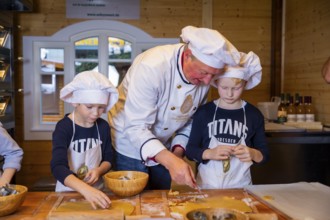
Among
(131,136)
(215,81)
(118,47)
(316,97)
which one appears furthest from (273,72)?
(131,136)

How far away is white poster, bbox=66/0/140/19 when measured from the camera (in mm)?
3912

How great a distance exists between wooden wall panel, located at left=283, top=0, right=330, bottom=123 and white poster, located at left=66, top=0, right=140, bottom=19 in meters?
1.59

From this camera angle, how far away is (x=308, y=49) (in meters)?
3.29

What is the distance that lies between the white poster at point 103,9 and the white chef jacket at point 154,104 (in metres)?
2.41

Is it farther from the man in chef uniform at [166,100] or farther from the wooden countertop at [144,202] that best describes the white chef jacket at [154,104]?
the wooden countertop at [144,202]

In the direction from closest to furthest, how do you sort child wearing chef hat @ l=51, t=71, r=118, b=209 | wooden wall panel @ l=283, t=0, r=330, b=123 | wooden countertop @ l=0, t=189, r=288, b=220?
1. wooden countertop @ l=0, t=189, r=288, b=220
2. child wearing chef hat @ l=51, t=71, r=118, b=209
3. wooden wall panel @ l=283, t=0, r=330, b=123

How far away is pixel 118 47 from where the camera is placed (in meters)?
4.01

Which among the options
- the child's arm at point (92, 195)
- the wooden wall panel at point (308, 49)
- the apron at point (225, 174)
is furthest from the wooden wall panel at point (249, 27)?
the child's arm at point (92, 195)

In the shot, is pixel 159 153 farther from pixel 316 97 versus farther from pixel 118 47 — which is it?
pixel 118 47

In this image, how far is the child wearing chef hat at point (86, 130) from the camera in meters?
1.53

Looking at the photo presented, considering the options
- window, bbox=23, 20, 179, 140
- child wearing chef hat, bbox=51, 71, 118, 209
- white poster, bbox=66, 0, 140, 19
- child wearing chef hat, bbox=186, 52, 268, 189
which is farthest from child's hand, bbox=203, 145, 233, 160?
white poster, bbox=66, 0, 140, 19

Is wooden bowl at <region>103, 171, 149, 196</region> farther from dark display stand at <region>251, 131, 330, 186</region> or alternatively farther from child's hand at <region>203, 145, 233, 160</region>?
dark display stand at <region>251, 131, 330, 186</region>

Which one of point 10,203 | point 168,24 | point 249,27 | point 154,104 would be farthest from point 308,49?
point 10,203

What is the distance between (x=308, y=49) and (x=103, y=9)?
208cm
